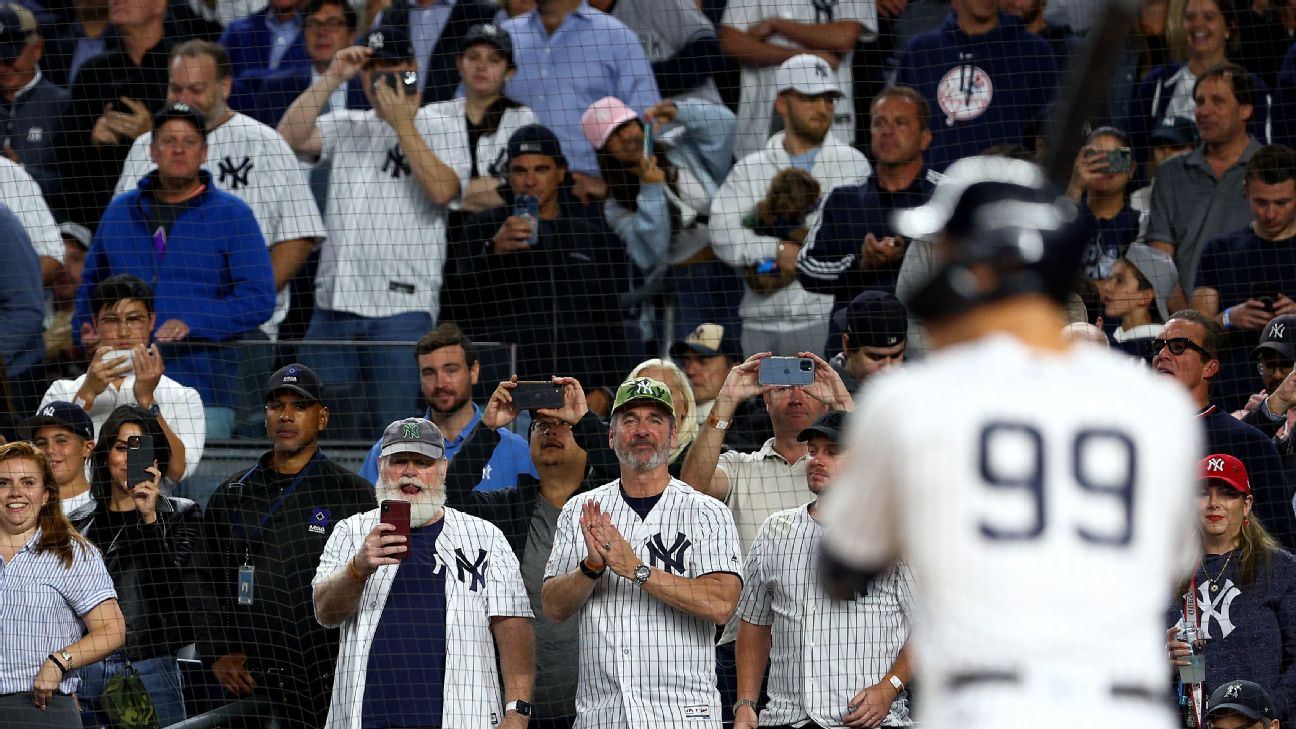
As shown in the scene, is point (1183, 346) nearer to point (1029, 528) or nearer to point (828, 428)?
point (828, 428)

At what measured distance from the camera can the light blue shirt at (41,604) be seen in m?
7.34

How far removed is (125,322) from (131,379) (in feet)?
0.94

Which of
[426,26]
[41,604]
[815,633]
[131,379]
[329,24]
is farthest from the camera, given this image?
[426,26]

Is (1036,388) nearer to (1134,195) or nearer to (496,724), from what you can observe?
(496,724)

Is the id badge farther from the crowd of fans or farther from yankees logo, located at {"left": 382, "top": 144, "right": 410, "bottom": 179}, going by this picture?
yankees logo, located at {"left": 382, "top": 144, "right": 410, "bottom": 179}

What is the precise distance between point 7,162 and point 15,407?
1.62 m

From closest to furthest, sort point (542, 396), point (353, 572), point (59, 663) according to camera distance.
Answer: point (353, 572) → point (59, 663) → point (542, 396)

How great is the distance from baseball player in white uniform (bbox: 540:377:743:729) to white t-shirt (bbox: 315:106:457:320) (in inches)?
111

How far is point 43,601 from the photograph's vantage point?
7457 millimetres

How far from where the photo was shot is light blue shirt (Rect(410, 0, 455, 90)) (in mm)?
10844

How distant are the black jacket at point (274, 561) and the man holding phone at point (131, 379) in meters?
0.60

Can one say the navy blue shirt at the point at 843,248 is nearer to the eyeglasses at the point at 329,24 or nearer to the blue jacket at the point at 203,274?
the blue jacket at the point at 203,274

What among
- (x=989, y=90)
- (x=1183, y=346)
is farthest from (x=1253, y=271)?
(x=989, y=90)

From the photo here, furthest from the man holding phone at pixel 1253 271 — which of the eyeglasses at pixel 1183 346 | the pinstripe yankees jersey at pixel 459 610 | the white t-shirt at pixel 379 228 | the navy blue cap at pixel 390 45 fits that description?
the navy blue cap at pixel 390 45
